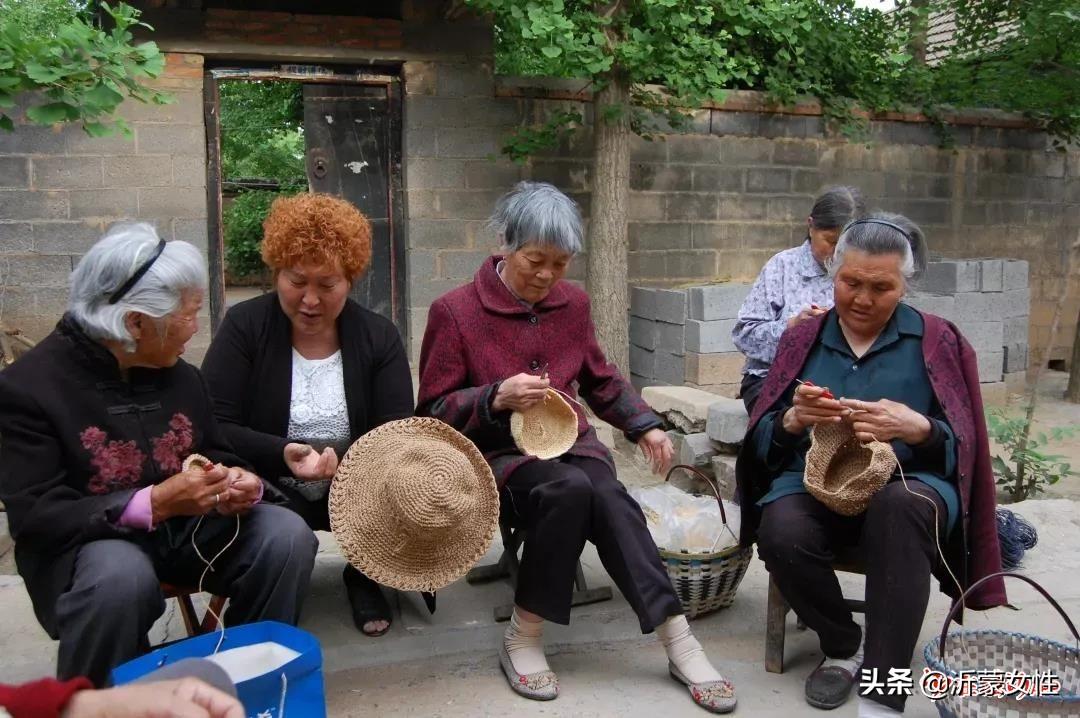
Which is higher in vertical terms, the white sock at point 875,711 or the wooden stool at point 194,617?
the wooden stool at point 194,617

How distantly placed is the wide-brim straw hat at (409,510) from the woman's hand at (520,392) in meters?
0.22

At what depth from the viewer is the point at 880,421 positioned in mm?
2539

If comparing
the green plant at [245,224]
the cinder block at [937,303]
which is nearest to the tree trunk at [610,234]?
the cinder block at [937,303]

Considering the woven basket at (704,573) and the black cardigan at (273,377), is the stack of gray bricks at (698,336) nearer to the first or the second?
the woven basket at (704,573)

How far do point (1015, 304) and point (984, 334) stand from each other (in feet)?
2.02

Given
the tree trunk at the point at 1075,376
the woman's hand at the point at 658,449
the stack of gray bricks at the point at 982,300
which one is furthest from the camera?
the tree trunk at the point at 1075,376

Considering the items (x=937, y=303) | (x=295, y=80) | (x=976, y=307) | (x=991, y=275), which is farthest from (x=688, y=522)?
(x=991, y=275)

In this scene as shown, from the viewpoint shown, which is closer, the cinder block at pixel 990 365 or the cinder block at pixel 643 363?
the cinder block at pixel 643 363

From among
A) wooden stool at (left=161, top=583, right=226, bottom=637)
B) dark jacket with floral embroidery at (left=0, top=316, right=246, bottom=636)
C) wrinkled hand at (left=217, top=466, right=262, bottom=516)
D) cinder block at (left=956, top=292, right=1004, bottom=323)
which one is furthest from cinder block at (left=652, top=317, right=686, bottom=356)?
dark jacket with floral embroidery at (left=0, top=316, right=246, bottom=636)

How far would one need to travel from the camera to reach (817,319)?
115 inches

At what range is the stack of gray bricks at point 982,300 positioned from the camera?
23.5 feet

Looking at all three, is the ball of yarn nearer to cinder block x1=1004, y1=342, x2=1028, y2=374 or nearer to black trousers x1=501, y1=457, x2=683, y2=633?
black trousers x1=501, y1=457, x2=683, y2=633

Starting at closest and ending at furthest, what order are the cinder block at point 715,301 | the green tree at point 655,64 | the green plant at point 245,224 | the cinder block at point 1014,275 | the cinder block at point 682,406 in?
the cinder block at point 682,406
the green tree at point 655,64
the cinder block at point 715,301
the cinder block at point 1014,275
the green plant at point 245,224

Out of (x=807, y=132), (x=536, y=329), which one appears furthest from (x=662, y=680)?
(x=807, y=132)
